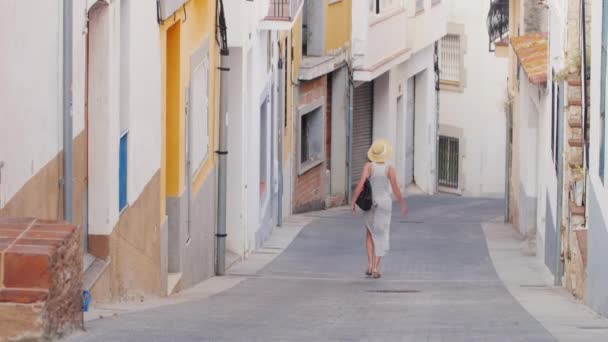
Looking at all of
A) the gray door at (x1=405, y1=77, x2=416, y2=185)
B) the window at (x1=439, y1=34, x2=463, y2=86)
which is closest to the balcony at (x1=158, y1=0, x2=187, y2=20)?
the gray door at (x1=405, y1=77, x2=416, y2=185)

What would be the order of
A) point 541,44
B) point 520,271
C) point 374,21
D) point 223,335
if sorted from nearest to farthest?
1. point 223,335
2. point 520,271
3. point 541,44
4. point 374,21

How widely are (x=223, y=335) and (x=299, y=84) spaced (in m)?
19.5

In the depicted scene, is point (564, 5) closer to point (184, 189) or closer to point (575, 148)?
point (575, 148)

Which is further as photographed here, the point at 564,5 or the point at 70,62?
the point at 564,5

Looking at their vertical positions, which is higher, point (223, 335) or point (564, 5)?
point (564, 5)

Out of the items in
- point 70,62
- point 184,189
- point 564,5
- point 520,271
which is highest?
point 564,5

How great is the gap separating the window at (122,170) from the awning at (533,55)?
9640mm

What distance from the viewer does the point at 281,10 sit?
21625 mm

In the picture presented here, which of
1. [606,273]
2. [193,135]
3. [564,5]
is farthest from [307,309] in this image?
[564,5]

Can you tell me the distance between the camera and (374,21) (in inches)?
1254

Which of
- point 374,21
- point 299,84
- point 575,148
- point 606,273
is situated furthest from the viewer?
point 374,21

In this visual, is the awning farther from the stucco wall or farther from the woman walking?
the stucco wall

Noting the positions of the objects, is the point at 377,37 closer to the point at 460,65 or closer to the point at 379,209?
the point at 460,65

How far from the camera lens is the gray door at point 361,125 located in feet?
111
